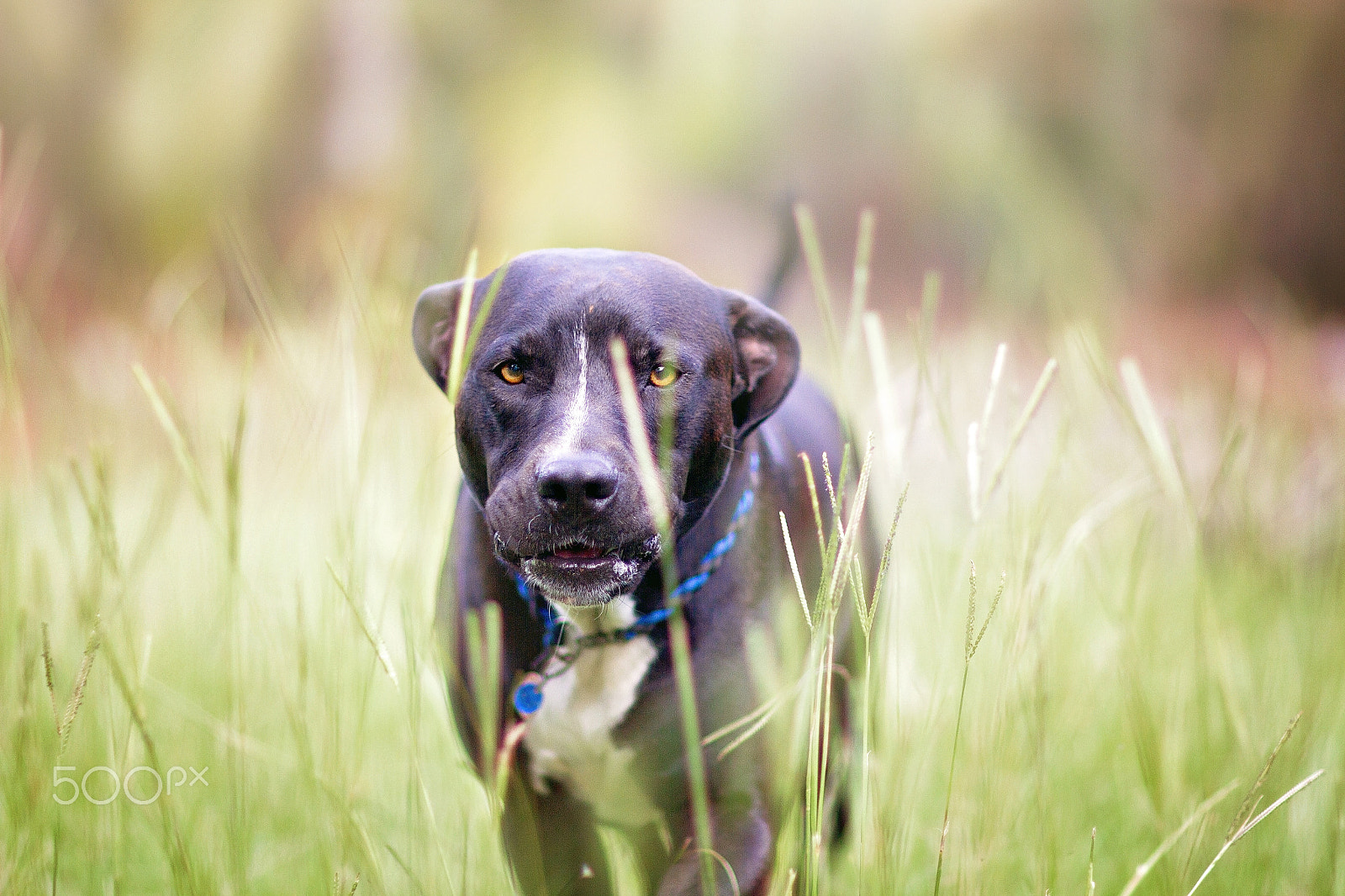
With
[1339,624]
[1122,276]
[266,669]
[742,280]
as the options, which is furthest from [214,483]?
[1122,276]

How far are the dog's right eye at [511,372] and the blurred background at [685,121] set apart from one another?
18.2 feet

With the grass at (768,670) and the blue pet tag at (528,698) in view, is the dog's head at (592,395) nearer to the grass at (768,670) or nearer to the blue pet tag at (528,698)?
the grass at (768,670)

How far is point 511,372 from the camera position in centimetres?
178

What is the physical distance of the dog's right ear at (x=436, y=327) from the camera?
196cm

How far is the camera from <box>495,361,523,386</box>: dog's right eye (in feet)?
5.81

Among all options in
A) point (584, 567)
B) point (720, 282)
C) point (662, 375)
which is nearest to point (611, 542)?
point (584, 567)

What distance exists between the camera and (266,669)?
1.79m

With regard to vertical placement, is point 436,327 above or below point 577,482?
above

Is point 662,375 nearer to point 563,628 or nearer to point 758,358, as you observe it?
point 758,358

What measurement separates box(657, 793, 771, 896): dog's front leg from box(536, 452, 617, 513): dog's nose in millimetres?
614

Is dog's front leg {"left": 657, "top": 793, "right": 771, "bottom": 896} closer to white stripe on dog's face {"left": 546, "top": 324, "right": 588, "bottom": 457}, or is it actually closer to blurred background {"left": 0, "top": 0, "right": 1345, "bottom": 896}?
blurred background {"left": 0, "top": 0, "right": 1345, "bottom": 896}

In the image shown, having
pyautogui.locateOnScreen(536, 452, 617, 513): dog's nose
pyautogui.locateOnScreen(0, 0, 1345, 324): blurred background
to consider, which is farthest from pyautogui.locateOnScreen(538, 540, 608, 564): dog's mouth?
pyautogui.locateOnScreen(0, 0, 1345, 324): blurred background

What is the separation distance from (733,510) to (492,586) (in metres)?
0.48

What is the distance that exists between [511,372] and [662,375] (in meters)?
0.27
